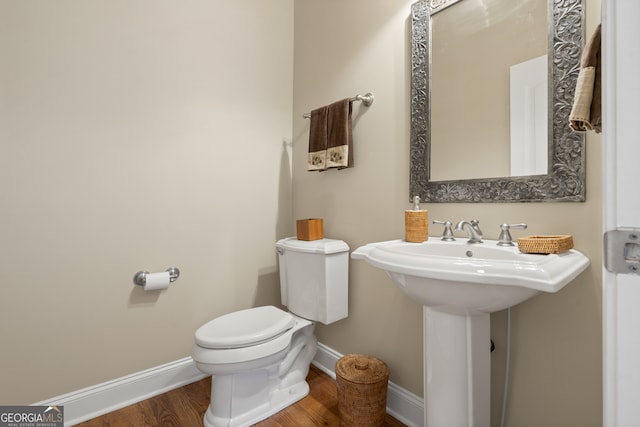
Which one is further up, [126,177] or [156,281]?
[126,177]

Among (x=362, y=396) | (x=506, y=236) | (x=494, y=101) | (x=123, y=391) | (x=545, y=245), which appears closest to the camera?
(x=545, y=245)

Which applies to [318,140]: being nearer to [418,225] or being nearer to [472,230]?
[418,225]

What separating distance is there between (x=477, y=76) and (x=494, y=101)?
132 mm

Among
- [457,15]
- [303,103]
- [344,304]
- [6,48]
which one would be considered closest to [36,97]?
[6,48]

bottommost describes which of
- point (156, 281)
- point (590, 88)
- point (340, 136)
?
point (156, 281)

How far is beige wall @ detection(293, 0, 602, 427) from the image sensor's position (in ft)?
3.03

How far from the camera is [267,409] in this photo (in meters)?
1.40

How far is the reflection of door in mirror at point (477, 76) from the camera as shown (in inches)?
41.6

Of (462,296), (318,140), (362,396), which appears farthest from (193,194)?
(462,296)

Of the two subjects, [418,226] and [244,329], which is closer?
[418,226]

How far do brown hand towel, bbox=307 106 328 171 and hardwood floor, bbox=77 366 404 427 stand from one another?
122 cm

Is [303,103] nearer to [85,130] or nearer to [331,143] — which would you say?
[331,143]

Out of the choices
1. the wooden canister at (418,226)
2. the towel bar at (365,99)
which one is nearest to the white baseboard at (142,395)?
the wooden canister at (418,226)

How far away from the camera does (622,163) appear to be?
39 centimetres
